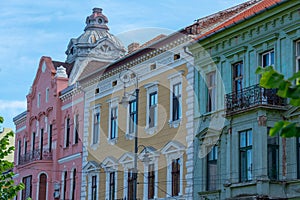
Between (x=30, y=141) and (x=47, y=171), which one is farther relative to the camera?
(x=30, y=141)

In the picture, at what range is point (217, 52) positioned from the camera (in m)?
27.3

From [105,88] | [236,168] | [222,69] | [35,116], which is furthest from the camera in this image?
[35,116]

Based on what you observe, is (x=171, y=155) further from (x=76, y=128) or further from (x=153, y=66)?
(x=76, y=128)

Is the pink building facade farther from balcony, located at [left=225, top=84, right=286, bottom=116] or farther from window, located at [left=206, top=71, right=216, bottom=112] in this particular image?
balcony, located at [left=225, top=84, right=286, bottom=116]

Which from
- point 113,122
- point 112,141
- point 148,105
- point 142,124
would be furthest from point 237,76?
point 113,122

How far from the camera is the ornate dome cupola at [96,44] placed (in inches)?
1657

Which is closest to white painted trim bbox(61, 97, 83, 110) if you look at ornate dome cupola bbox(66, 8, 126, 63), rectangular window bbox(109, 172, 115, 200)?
ornate dome cupola bbox(66, 8, 126, 63)

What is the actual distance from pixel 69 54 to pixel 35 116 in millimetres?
4404

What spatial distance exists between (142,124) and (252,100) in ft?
29.8

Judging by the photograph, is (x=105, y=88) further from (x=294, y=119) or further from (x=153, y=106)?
(x=294, y=119)

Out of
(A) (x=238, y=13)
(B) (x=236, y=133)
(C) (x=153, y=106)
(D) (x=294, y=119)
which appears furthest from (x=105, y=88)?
(D) (x=294, y=119)

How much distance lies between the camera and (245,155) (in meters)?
25.0

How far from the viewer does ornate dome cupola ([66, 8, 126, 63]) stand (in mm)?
42094

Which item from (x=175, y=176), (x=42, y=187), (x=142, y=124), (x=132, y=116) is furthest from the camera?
(x=42, y=187)
